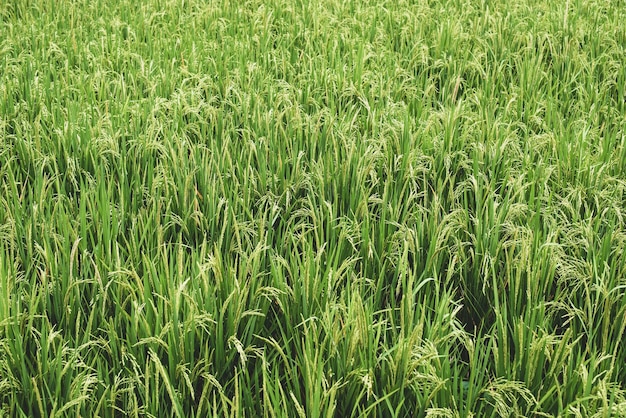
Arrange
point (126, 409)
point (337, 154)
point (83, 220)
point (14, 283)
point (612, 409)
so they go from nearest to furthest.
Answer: point (612, 409), point (126, 409), point (14, 283), point (83, 220), point (337, 154)

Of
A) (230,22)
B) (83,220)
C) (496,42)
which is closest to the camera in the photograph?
(83,220)

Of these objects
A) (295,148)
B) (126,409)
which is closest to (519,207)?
(295,148)

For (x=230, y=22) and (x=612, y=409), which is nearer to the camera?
(x=612, y=409)

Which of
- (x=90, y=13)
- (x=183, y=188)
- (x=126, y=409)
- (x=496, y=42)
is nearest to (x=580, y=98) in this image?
(x=496, y=42)

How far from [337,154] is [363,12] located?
2233 mm

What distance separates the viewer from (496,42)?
13.2ft

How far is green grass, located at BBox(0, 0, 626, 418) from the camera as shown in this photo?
5.44 ft

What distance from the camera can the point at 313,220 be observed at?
2.28m

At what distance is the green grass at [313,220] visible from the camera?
166 cm

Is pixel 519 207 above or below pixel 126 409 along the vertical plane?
above

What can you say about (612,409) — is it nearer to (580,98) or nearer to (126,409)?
(126,409)

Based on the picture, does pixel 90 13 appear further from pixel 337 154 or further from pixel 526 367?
pixel 526 367

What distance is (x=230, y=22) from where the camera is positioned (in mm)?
4375

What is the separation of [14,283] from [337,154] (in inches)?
45.1
